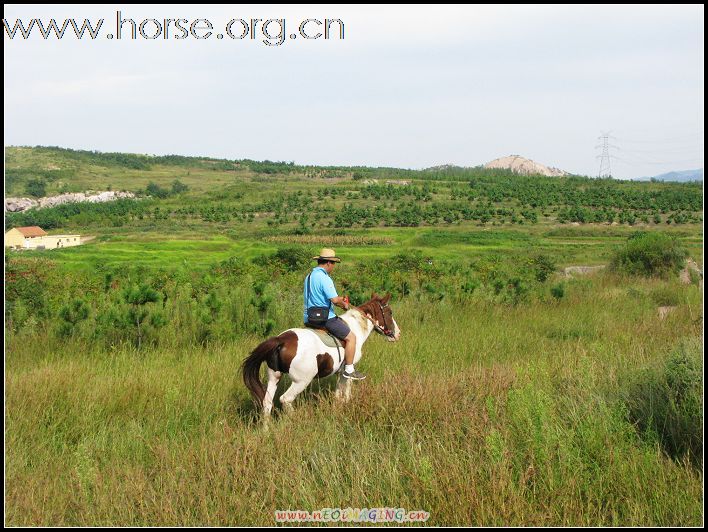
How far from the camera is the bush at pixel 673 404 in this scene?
5.50 metres

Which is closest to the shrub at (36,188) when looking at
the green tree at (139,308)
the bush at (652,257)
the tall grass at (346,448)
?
the bush at (652,257)

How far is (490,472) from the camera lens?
184 inches

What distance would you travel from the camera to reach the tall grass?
14.9 feet

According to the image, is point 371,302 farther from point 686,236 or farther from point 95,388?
point 686,236

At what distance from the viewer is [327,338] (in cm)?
705

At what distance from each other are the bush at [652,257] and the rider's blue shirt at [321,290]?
69.4 ft

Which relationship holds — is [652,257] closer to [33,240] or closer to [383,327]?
[383,327]

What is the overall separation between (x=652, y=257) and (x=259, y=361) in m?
23.2

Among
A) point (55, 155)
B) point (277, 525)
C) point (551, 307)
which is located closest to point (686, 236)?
point (551, 307)

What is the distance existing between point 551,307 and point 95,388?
37.9 feet

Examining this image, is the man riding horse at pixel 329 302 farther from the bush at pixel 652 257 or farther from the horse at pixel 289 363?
the bush at pixel 652 257

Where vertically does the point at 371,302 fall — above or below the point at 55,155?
below

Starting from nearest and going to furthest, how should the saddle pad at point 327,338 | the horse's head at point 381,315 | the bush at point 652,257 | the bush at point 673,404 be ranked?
the bush at point 673,404
the saddle pad at point 327,338
the horse's head at point 381,315
the bush at point 652,257

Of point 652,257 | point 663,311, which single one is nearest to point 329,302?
point 663,311
